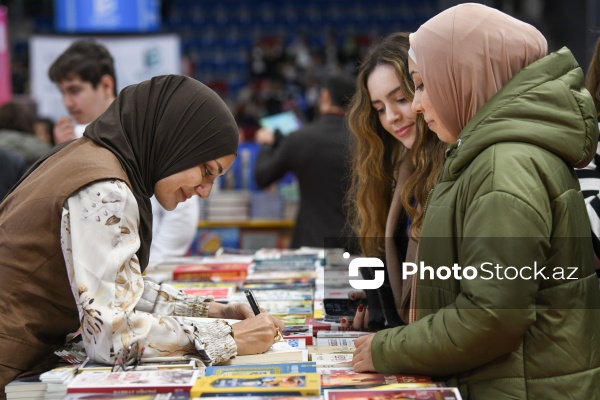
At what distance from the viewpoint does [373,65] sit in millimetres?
2609

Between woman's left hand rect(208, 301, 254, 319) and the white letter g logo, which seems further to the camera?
the white letter g logo

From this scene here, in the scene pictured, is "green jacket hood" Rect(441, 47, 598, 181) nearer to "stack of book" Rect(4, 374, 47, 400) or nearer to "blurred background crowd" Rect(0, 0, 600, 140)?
"stack of book" Rect(4, 374, 47, 400)

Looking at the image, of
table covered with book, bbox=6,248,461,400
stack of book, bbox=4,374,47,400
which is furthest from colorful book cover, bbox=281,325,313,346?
stack of book, bbox=4,374,47,400

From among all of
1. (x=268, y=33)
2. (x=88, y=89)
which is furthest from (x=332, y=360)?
(x=268, y=33)

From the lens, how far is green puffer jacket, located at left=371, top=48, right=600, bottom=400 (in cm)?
155

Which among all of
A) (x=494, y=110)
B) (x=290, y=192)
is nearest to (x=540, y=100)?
(x=494, y=110)

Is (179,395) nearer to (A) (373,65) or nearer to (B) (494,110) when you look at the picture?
(B) (494,110)

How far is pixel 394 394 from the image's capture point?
5.33ft

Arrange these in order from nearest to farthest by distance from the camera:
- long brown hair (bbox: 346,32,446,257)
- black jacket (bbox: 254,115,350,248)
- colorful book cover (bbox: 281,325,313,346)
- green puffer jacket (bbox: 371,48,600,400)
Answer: green puffer jacket (bbox: 371,48,600,400) < colorful book cover (bbox: 281,325,313,346) < long brown hair (bbox: 346,32,446,257) < black jacket (bbox: 254,115,350,248)

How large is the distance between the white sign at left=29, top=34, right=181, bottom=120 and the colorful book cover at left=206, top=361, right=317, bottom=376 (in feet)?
15.3

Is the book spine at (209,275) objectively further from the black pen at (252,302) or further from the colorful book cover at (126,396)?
the colorful book cover at (126,396)

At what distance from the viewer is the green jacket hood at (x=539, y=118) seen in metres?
1.62

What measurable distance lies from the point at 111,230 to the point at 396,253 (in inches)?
41.8

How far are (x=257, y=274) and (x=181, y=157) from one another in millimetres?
1133
